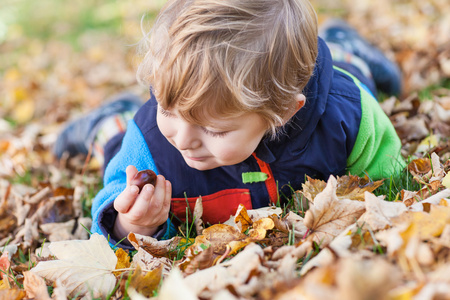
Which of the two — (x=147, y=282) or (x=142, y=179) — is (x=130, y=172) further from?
(x=147, y=282)

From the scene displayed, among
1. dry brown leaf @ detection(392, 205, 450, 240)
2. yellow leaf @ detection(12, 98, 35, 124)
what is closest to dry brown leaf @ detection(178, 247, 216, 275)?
dry brown leaf @ detection(392, 205, 450, 240)

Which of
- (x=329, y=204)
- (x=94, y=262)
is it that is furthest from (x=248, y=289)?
(x=94, y=262)

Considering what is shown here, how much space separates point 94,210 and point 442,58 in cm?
308

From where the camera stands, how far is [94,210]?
2.06 metres

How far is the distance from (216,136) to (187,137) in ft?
0.35

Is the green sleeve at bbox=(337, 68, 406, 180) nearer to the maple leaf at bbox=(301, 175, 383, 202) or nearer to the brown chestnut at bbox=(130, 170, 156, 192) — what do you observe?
the maple leaf at bbox=(301, 175, 383, 202)

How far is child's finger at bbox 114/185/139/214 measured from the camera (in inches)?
68.9

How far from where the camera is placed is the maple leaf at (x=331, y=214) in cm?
146

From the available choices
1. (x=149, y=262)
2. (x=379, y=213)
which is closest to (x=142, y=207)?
(x=149, y=262)

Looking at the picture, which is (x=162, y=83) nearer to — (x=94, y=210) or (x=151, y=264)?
(x=151, y=264)

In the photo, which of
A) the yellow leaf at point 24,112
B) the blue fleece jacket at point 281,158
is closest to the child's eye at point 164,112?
the blue fleece jacket at point 281,158

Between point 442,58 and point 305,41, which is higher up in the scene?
point 305,41

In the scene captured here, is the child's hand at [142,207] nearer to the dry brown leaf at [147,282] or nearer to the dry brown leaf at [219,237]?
the dry brown leaf at [219,237]

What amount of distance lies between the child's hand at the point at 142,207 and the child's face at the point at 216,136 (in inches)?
8.6
